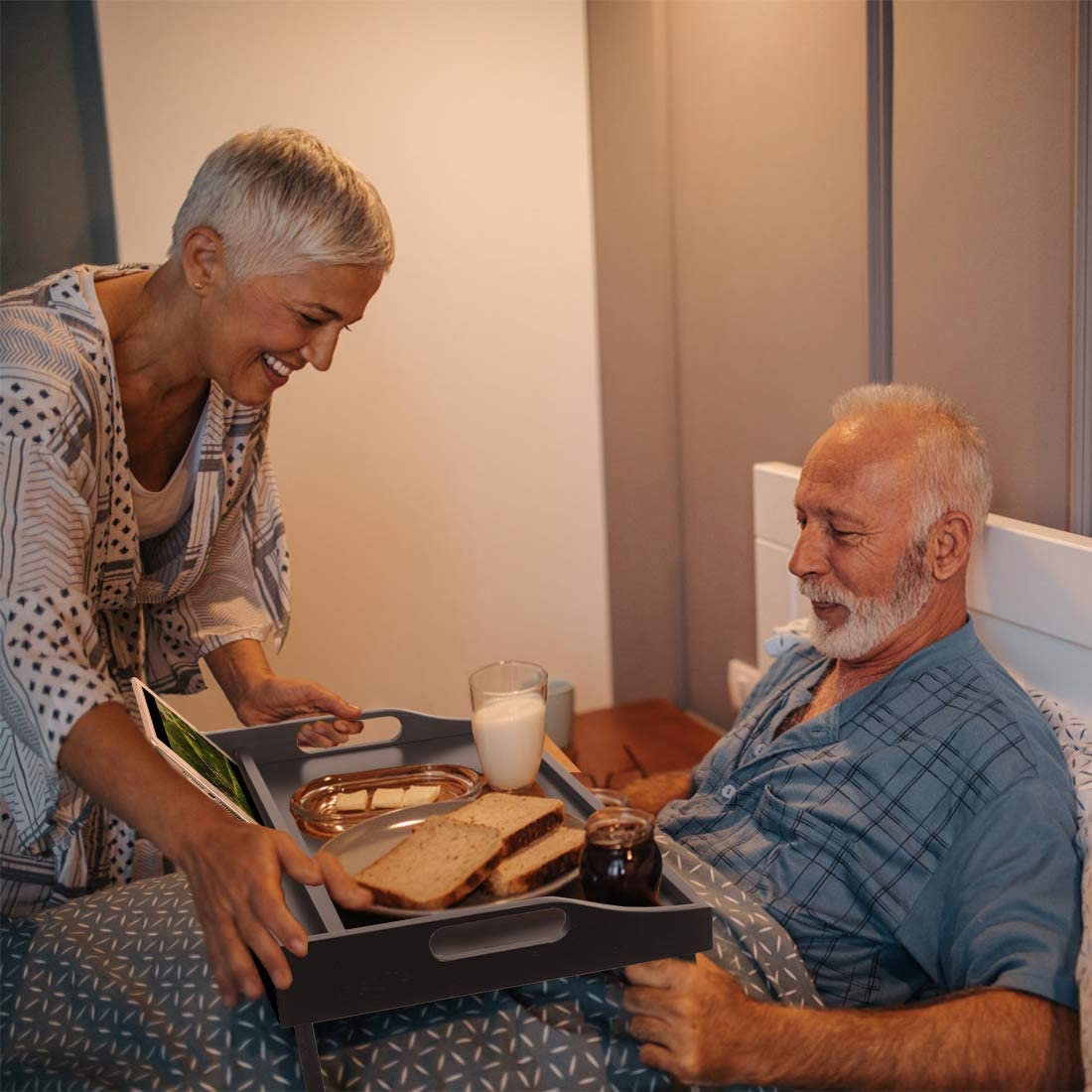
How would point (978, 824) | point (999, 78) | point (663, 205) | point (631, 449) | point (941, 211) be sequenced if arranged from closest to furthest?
point (978, 824), point (999, 78), point (941, 211), point (663, 205), point (631, 449)

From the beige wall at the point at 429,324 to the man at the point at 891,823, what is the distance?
1303 millimetres

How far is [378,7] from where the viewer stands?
2.71 m

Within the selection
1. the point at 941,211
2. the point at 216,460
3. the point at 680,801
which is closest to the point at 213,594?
the point at 216,460

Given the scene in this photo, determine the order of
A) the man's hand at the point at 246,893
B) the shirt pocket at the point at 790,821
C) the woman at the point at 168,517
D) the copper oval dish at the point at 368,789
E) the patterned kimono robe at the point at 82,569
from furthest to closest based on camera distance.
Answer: the shirt pocket at the point at 790,821
the copper oval dish at the point at 368,789
the patterned kimono robe at the point at 82,569
the woman at the point at 168,517
the man's hand at the point at 246,893

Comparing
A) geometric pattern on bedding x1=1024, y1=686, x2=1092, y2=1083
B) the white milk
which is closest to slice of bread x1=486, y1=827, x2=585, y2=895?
the white milk

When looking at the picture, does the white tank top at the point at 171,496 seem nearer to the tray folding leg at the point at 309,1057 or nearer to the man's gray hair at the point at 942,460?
the tray folding leg at the point at 309,1057

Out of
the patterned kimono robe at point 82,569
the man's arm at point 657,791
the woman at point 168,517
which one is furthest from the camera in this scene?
the man's arm at point 657,791

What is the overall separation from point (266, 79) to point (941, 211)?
5.06 feet

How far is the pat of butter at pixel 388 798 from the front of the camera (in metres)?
1.38

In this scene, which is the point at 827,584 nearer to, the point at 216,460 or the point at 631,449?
the point at 216,460

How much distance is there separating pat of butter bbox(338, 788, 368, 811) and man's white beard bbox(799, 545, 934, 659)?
652 mm

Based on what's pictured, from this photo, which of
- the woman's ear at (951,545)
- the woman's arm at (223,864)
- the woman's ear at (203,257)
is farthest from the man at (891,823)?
the woman's ear at (203,257)

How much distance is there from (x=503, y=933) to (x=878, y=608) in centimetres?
74

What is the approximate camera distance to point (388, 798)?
1395 mm
